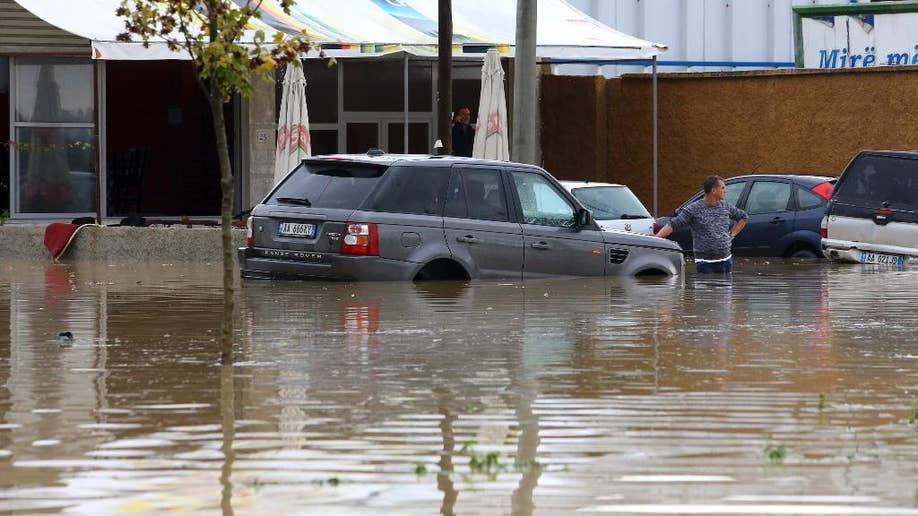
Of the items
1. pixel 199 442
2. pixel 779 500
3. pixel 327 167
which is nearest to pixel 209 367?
pixel 199 442

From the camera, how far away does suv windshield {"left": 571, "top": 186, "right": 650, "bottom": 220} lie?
21.6 m

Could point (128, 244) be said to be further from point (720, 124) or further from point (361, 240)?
point (720, 124)

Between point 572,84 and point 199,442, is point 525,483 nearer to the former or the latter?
point 199,442

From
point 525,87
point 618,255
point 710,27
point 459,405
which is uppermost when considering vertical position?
point 710,27

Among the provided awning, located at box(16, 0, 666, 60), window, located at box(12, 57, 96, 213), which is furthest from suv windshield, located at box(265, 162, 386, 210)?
window, located at box(12, 57, 96, 213)

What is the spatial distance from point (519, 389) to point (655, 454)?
208 cm

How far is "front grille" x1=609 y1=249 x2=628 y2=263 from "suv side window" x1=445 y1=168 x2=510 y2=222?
1.17m

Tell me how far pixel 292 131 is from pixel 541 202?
7423mm

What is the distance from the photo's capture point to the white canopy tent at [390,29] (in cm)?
2369

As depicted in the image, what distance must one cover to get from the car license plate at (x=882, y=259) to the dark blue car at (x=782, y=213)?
2160mm

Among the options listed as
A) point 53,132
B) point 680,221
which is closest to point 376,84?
point 53,132

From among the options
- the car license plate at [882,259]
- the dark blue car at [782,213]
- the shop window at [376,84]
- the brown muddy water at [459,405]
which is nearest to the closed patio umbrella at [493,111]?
the dark blue car at [782,213]

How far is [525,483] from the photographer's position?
7094mm

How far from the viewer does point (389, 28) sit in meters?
25.4
